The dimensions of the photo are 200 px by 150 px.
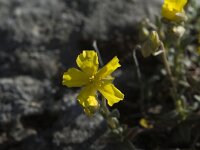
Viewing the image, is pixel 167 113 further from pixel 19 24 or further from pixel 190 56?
pixel 19 24

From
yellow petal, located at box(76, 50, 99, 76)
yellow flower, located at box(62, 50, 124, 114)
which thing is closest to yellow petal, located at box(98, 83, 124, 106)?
yellow flower, located at box(62, 50, 124, 114)

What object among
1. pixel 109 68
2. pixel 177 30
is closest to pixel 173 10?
pixel 177 30

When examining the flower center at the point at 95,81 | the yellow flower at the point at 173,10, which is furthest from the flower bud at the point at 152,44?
the flower center at the point at 95,81

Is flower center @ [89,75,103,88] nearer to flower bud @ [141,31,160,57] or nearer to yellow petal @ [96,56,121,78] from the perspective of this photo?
yellow petal @ [96,56,121,78]

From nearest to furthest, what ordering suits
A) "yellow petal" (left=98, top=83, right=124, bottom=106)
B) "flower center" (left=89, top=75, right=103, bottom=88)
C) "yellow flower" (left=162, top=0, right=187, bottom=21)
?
1. "yellow petal" (left=98, top=83, right=124, bottom=106)
2. "flower center" (left=89, top=75, right=103, bottom=88)
3. "yellow flower" (left=162, top=0, right=187, bottom=21)

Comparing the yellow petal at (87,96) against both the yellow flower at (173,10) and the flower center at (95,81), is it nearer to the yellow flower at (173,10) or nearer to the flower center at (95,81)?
the flower center at (95,81)

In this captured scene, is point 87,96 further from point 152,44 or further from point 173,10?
point 173,10
